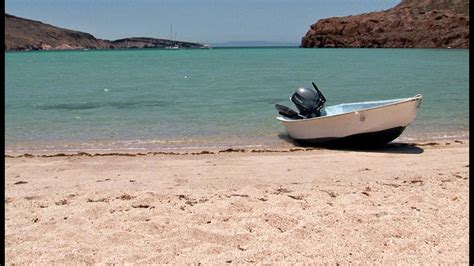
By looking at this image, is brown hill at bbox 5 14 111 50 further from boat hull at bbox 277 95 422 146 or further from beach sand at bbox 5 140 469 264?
beach sand at bbox 5 140 469 264

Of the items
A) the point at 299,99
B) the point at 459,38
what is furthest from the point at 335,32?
the point at 299,99

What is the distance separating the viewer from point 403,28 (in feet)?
344

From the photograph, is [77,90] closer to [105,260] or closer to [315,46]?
[105,260]

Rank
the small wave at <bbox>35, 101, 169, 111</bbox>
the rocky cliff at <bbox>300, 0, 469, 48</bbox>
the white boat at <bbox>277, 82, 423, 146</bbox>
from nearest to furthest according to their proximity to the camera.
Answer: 1. the white boat at <bbox>277, 82, 423, 146</bbox>
2. the small wave at <bbox>35, 101, 169, 111</bbox>
3. the rocky cliff at <bbox>300, 0, 469, 48</bbox>

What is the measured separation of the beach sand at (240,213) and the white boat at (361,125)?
145 centimetres

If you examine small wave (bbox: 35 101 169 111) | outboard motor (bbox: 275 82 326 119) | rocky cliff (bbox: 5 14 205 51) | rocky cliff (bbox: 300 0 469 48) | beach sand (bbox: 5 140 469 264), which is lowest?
rocky cliff (bbox: 5 14 205 51)

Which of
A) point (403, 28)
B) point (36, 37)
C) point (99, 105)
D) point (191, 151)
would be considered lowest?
point (36, 37)

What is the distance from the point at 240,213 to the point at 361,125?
5.42 metres

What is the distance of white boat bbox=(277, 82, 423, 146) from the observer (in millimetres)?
9711

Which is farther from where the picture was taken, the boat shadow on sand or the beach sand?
the boat shadow on sand

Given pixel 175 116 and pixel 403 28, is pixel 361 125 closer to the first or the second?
pixel 175 116

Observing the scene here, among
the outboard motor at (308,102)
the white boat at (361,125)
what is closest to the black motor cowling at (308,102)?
the outboard motor at (308,102)

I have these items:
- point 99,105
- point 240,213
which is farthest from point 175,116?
point 240,213

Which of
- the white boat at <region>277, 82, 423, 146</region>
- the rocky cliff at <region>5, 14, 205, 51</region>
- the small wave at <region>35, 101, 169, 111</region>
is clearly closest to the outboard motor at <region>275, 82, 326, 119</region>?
the white boat at <region>277, 82, 423, 146</region>
